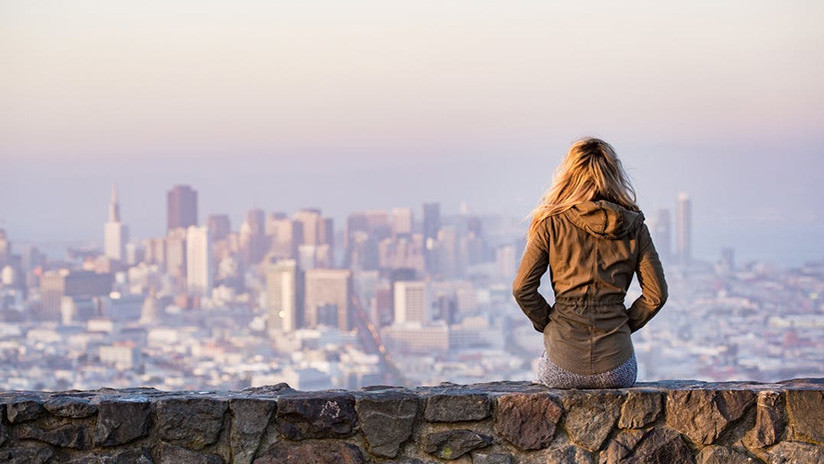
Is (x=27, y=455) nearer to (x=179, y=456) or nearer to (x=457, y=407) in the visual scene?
(x=179, y=456)

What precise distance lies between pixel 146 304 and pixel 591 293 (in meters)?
74.6

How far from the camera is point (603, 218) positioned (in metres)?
3.13

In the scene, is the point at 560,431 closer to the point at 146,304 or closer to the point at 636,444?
the point at 636,444

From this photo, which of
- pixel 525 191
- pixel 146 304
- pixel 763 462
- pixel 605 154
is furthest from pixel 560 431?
pixel 525 191

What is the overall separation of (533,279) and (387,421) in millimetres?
569

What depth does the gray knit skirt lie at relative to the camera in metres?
3.16

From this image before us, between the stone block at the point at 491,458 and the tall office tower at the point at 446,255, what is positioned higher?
the stone block at the point at 491,458

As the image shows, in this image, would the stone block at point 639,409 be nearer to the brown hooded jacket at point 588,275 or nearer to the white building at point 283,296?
the brown hooded jacket at point 588,275

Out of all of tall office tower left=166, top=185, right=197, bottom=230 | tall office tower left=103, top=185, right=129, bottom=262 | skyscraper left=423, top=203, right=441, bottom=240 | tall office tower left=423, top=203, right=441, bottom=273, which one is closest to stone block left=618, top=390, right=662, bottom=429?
tall office tower left=423, top=203, right=441, bottom=273

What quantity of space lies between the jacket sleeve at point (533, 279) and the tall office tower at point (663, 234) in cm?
6528

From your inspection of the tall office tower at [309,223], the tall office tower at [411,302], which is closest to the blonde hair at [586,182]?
the tall office tower at [411,302]

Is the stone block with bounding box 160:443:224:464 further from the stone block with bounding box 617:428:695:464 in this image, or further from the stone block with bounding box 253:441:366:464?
the stone block with bounding box 617:428:695:464

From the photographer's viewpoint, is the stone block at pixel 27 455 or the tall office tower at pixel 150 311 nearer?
the stone block at pixel 27 455

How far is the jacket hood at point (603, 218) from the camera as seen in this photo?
3.12 meters
